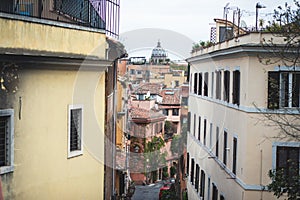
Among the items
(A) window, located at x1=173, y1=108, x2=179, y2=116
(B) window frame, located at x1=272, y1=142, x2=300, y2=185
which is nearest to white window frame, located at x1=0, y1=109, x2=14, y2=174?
(B) window frame, located at x1=272, y1=142, x2=300, y2=185

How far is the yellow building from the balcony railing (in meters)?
0.05

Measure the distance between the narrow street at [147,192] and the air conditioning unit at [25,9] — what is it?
24.7 m

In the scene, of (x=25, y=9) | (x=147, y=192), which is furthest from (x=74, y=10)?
(x=147, y=192)

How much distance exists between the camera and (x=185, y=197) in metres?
28.5

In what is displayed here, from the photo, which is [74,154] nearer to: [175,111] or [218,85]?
[218,85]

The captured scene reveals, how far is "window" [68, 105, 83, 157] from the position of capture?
10766 mm

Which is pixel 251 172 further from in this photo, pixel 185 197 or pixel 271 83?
pixel 185 197

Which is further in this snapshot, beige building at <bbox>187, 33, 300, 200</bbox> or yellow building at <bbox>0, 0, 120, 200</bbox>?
beige building at <bbox>187, 33, 300, 200</bbox>

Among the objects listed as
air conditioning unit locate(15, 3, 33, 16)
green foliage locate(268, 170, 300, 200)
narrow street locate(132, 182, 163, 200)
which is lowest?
narrow street locate(132, 182, 163, 200)

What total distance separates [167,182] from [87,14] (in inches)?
1104

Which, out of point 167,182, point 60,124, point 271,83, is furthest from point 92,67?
point 167,182

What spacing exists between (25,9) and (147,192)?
90.8 ft

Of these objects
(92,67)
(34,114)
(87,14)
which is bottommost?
(34,114)

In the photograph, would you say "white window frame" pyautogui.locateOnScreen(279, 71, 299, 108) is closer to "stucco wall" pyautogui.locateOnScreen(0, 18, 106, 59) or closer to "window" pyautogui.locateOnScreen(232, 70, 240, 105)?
"window" pyautogui.locateOnScreen(232, 70, 240, 105)
